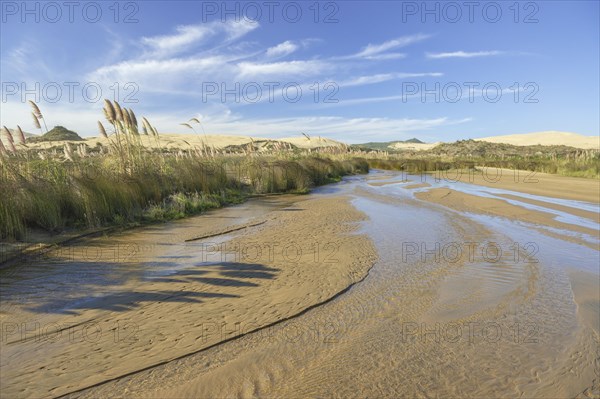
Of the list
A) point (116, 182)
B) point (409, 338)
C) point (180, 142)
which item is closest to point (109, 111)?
point (116, 182)

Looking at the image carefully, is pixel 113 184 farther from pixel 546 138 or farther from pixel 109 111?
pixel 546 138

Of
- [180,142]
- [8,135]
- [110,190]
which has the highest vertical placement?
[180,142]

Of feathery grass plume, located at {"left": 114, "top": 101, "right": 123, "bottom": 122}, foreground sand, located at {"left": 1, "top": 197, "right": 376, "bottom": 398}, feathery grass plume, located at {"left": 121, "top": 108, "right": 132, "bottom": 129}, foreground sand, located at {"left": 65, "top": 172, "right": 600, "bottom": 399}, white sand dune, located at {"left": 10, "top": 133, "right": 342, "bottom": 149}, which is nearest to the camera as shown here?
foreground sand, located at {"left": 65, "top": 172, "right": 600, "bottom": 399}

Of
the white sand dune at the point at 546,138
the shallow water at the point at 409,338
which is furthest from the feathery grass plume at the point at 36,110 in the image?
the white sand dune at the point at 546,138

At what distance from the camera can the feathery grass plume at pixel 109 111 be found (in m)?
8.24

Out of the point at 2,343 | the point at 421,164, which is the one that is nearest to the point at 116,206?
the point at 2,343

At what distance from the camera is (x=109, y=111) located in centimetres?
838

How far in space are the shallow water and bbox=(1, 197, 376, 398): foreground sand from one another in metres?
0.14

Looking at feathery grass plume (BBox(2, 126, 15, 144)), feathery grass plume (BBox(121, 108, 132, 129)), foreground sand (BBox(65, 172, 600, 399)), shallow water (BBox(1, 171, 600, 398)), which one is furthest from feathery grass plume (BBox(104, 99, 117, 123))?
foreground sand (BBox(65, 172, 600, 399))

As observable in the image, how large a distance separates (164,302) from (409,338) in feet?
7.80

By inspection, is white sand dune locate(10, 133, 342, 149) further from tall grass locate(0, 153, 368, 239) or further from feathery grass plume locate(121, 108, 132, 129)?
tall grass locate(0, 153, 368, 239)

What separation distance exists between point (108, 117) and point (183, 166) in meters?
2.70

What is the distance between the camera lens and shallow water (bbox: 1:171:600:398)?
236 centimetres

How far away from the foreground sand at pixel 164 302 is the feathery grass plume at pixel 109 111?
3434mm
